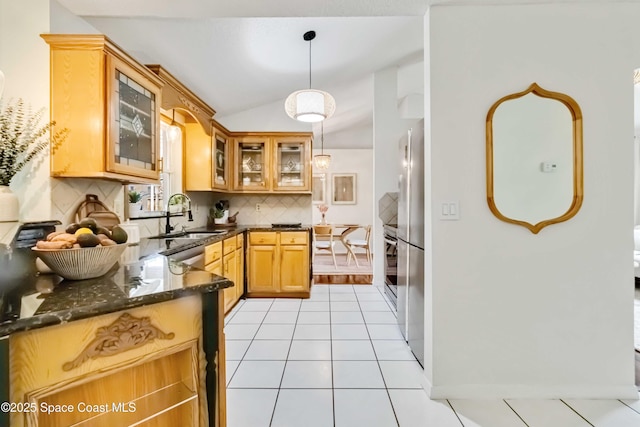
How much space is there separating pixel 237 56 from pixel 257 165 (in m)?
1.62

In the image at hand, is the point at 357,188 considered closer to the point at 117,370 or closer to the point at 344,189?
the point at 344,189

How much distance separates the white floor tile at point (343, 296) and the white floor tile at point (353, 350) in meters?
1.21

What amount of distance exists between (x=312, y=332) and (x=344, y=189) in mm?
5116

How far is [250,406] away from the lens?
1.83 meters

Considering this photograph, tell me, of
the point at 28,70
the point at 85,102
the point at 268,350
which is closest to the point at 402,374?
the point at 268,350

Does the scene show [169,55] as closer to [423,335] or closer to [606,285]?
[423,335]

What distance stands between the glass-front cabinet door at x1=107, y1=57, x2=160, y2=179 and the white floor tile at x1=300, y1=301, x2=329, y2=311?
2099 mm

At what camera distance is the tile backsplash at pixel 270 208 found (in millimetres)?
4609

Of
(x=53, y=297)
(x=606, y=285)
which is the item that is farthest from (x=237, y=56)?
(x=606, y=285)

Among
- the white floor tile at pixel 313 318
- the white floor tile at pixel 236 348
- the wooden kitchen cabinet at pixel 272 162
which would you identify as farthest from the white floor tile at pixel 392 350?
the wooden kitchen cabinet at pixel 272 162

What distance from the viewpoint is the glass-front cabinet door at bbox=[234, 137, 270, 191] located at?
171 inches

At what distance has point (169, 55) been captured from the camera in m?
2.74

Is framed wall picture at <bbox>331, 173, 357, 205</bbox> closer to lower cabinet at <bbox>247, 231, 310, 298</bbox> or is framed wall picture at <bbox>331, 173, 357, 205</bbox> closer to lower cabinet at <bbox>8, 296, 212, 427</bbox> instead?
lower cabinet at <bbox>247, 231, 310, 298</bbox>

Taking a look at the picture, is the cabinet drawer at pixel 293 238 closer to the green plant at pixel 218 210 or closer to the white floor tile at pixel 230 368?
the green plant at pixel 218 210
